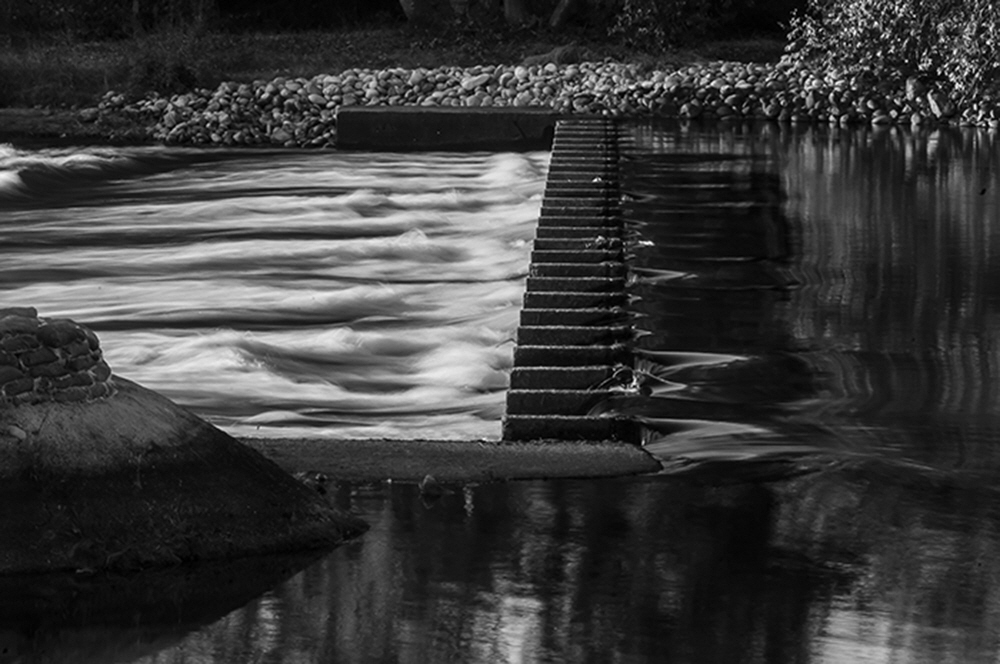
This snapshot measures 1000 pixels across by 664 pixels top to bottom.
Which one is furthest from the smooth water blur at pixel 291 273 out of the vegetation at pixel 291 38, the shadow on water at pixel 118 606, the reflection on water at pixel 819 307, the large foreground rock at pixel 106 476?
the vegetation at pixel 291 38

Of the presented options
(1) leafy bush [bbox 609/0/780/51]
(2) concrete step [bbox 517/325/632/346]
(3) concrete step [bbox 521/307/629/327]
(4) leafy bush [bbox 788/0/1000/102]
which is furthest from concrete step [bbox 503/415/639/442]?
(1) leafy bush [bbox 609/0/780/51]

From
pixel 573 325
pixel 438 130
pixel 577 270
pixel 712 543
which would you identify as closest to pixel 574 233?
pixel 577 270

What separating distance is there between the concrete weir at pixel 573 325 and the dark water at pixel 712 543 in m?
0.18

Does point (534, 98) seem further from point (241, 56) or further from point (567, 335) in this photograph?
point (567, 335)

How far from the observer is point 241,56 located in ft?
98.6

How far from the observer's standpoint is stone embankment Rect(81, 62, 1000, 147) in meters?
24.3

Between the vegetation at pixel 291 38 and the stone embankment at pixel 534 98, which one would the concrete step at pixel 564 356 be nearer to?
the stone embankment at pixel 534 98

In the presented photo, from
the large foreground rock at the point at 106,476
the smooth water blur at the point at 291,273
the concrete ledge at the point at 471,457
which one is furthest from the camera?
the smooth water blur at the point at 291,273

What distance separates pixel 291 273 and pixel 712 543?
26.7 ft

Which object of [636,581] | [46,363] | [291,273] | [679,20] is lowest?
[291,273]

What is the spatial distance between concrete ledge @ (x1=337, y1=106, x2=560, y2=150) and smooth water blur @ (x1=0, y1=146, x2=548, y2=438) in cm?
97

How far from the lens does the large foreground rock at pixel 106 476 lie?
16.6 feet

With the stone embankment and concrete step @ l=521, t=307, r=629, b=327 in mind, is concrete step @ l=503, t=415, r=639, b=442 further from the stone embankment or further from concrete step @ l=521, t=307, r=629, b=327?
the stone embankment

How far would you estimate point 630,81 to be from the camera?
86.6 ft
